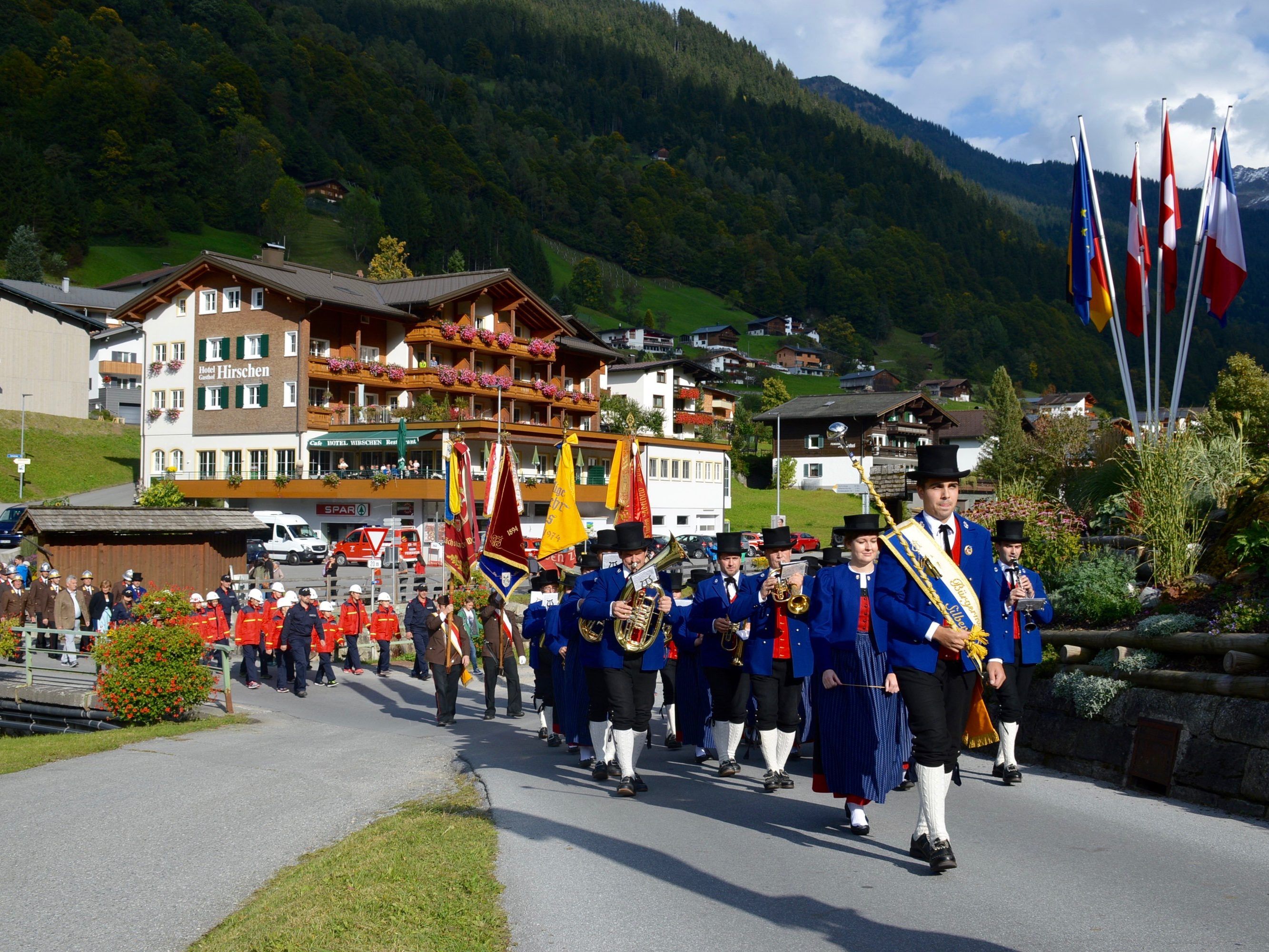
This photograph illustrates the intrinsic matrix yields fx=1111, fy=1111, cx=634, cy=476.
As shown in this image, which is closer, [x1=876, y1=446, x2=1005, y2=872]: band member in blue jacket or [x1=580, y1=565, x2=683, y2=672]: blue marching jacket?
[x1=876, y1=446, x2=1005, y2=872]: band member in blue jacket

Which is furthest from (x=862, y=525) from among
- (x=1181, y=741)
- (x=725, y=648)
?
(x=1181, y=741)

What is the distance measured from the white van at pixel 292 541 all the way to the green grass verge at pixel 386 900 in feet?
116

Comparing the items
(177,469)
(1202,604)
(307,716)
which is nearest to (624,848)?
(1202,604)

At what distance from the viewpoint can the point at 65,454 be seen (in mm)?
56438

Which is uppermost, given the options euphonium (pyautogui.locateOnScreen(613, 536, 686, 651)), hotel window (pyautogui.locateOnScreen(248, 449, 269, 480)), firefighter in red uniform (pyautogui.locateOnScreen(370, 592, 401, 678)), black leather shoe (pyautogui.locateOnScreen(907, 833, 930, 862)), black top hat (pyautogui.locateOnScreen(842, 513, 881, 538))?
hotel window (pyautogui.locateOnScreen(248, 449, 269, 480))

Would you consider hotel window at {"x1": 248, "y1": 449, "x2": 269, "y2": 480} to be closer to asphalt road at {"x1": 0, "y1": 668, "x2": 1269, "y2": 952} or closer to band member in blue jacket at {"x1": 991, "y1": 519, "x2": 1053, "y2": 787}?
asphalt road at {"x1": 0, "y1": 668, "x2": 1269, "y2": 952}

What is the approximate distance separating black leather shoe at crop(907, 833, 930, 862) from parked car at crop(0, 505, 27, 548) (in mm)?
35704

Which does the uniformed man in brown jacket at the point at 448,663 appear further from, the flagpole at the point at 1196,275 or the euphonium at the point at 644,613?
the flagpole at the point at 1196,275

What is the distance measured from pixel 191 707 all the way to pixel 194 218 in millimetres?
111705

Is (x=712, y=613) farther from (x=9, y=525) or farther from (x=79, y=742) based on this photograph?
(x=9, y=525)

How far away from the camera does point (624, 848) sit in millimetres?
6922

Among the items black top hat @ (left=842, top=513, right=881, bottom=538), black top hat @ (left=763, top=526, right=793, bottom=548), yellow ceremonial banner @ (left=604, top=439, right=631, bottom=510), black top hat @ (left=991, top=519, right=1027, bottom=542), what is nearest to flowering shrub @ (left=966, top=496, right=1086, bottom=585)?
black top hat @ (left=991, top=519, right=1027, bottom=542)

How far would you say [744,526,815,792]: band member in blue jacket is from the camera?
345 inches

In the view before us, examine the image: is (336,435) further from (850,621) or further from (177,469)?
(850,621)
